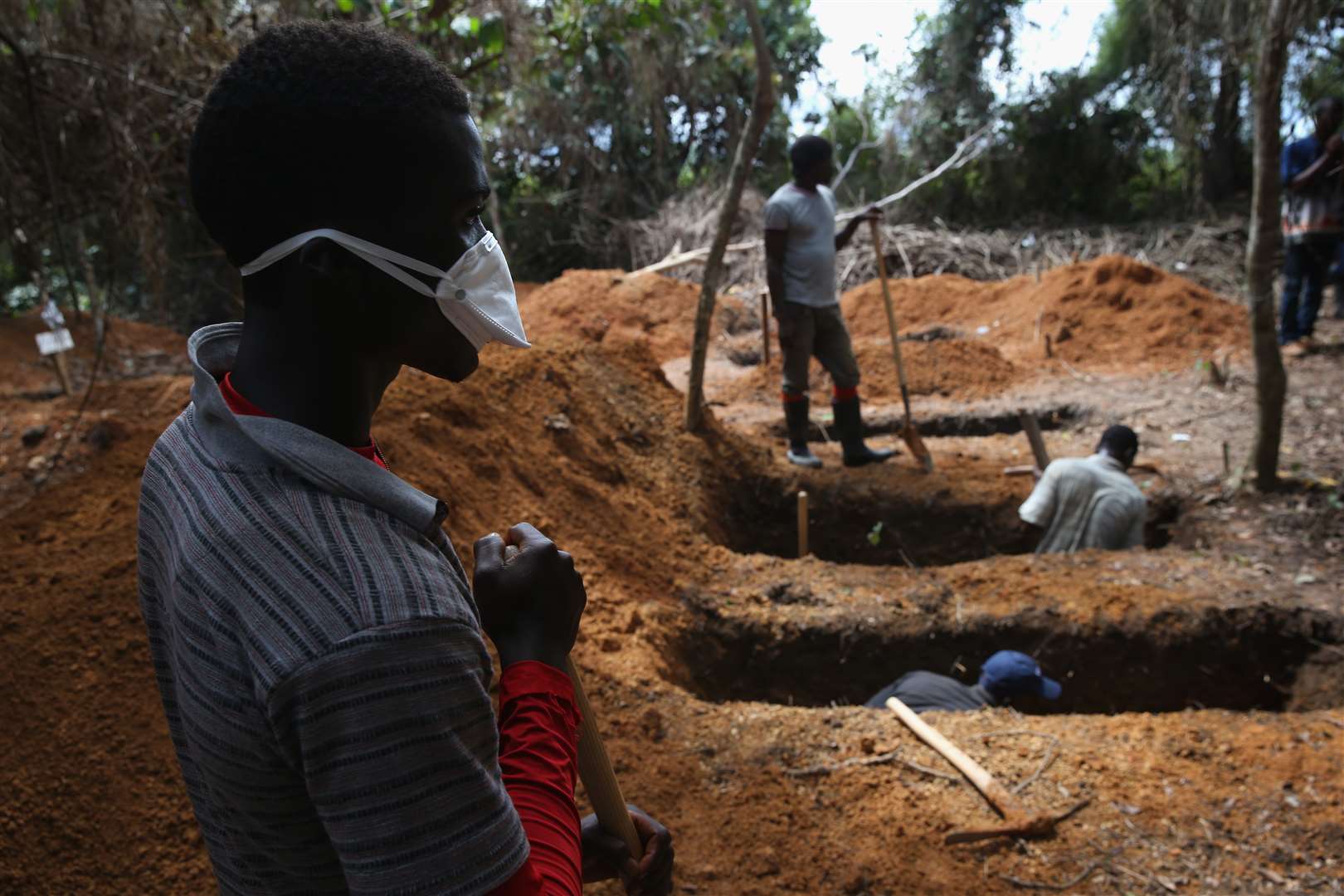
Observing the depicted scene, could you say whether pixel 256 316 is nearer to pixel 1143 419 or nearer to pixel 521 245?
pixel 1143 419

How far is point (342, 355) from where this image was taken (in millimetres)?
940

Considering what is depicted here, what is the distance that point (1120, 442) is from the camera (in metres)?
5.16

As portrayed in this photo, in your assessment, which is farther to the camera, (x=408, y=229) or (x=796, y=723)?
(x=796, y=723)

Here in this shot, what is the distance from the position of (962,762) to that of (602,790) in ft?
7.39

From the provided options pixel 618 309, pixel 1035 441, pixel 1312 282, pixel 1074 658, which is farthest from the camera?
pixel 618 309

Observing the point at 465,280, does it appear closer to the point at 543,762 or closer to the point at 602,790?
the point at 543,762

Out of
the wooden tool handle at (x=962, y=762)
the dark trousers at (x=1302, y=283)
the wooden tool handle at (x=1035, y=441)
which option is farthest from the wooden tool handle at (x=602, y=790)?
the dark trousers at (x=1302, y=283)

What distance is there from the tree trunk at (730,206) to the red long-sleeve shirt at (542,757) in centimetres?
485

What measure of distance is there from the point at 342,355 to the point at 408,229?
153 mm

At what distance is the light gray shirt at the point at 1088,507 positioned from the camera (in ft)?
16.6

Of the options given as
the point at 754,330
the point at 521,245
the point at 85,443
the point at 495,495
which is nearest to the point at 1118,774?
the point at 495,495

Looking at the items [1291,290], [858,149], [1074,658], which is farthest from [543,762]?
[858,149]

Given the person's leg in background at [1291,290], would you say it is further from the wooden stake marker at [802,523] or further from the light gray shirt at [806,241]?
the wooden stake marker at [802,523]

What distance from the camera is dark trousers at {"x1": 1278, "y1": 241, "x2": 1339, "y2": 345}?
299 inches
